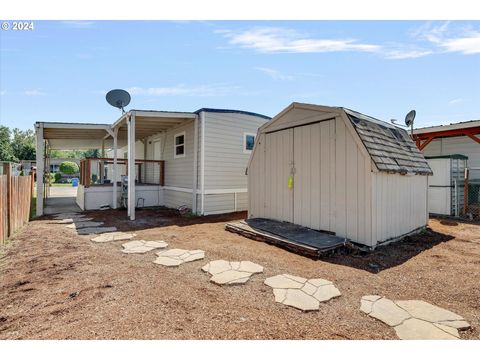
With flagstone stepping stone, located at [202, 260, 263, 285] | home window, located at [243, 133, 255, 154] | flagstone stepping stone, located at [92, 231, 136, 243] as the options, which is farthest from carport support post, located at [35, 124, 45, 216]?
flagstone stepping stone, located at [202, 260, 263, 285]

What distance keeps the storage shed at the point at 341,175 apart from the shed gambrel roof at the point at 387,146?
21 millimetres

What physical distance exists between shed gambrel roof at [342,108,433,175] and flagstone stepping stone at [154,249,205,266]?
3438 millimetres

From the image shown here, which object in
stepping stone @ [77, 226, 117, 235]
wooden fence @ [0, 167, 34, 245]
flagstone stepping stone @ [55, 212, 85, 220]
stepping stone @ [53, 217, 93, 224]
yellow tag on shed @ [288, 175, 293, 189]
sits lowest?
stepping stone @ [77, 226, 117, 235]

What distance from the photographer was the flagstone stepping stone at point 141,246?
464cm

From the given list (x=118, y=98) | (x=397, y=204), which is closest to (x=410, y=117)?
(x=397, y=204)

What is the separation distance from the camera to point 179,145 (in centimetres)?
1027

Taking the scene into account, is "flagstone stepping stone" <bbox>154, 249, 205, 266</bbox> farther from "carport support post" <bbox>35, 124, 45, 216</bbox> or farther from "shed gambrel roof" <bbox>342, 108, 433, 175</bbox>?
"carport support post" <bbox>35, 124, 45, 216</bbox>

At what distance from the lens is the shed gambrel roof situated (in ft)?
15.5

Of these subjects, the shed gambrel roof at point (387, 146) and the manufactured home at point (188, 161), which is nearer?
the shed gambrel roof at point (387, 146)

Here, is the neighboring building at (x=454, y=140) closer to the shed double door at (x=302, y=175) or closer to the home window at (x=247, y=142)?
the home window at (x=247, y=142)

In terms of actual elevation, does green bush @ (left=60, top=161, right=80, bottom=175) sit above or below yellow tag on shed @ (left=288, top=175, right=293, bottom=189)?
above

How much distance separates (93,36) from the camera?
A: 15.5 ft

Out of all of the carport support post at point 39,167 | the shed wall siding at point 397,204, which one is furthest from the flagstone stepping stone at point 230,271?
the carport support post at point 39,167

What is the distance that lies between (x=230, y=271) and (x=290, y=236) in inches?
71.9
